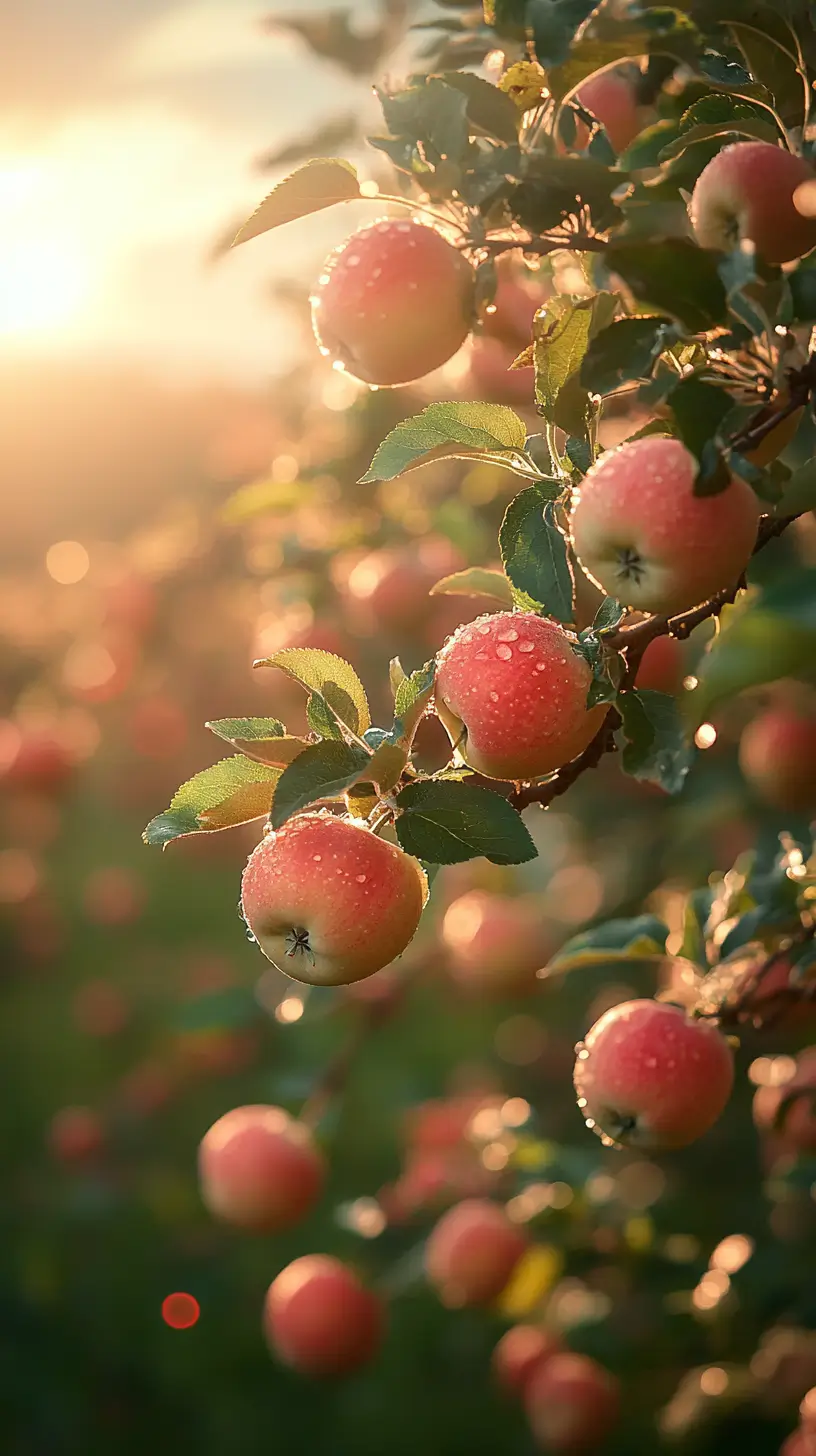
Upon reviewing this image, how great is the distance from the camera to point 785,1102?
1.61 metres

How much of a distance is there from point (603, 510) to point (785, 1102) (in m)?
1.00

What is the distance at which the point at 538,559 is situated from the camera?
1.05 metres

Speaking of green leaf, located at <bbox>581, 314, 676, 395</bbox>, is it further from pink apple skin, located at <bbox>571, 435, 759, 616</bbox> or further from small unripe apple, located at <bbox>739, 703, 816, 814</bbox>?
small unripe apple, located at <bbox>739, 703, 816, 814</bbox>

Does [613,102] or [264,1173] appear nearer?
[613,102]

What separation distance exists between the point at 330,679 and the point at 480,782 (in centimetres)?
30

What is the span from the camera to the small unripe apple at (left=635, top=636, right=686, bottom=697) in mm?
2082

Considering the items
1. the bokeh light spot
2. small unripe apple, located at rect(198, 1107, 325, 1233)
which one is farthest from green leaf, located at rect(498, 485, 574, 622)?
the bokeh light spot

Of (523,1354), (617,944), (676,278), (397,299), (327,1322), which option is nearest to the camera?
(676,278)

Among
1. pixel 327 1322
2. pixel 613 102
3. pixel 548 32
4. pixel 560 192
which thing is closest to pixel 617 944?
pixel 560 192

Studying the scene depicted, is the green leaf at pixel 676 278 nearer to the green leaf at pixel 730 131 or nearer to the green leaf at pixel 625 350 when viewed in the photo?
the green leaf at pixel 625 350

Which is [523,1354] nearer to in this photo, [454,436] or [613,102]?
[454,436]

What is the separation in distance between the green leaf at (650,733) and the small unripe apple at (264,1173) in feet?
4.61

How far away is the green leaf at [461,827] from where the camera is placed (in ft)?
3.14

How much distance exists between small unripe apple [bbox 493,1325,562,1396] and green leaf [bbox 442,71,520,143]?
7.72ft
